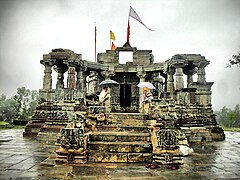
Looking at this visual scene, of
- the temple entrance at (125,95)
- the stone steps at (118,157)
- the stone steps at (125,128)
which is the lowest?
the stone steps at (118,157)

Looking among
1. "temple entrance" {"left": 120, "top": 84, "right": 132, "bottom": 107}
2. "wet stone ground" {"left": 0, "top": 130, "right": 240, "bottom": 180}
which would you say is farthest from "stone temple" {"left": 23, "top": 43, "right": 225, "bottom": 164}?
"wet stone ground" {"left": 0, "top": 130, "right": 240, "bottom": 180}

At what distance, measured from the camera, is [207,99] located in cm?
1329

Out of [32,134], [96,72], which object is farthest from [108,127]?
[96,72]

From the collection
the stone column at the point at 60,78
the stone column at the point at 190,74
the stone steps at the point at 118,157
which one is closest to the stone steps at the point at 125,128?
the stone steps at the point at 118,157

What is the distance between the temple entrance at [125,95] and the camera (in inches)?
827

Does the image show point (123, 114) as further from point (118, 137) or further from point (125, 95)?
point (125, 95)

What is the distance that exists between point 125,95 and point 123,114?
36.6ft

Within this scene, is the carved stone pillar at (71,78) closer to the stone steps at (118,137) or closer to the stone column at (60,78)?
the stone column at (60,78)

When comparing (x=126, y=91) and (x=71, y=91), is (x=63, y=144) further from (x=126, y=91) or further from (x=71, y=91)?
(x=126, y=91)

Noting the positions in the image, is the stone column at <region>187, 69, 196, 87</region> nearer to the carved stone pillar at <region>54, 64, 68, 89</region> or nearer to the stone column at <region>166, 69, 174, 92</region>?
the stone column at <region>166, 69, 174, 92</region>

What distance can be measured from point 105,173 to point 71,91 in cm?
861

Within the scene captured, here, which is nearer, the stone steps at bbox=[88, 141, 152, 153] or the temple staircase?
the temple staircase

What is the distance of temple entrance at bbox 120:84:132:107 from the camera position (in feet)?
68.9

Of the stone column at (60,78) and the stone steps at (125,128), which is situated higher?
the stone column at (60,78)
